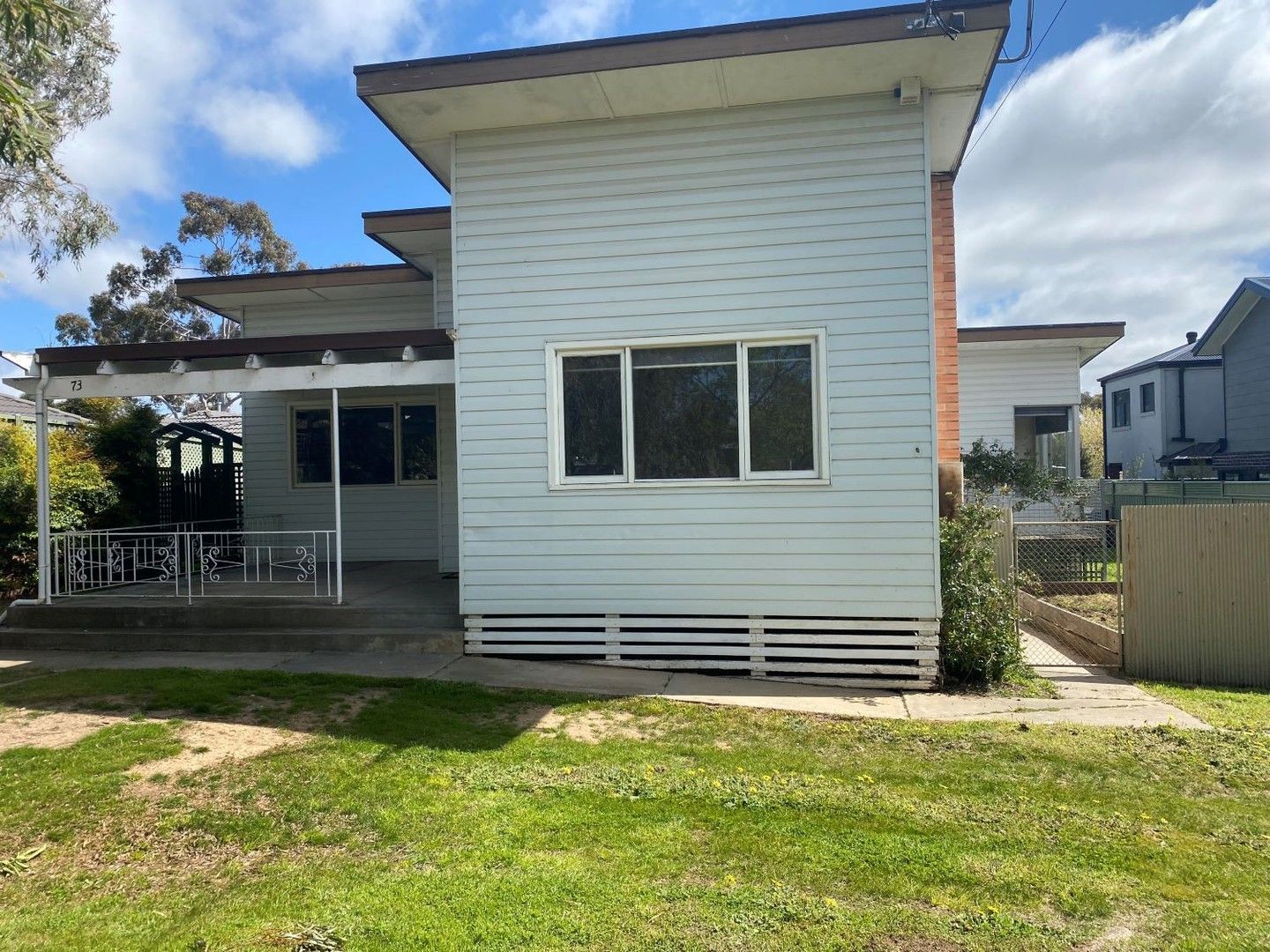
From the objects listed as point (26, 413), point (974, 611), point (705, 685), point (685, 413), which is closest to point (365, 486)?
point (685, 413)

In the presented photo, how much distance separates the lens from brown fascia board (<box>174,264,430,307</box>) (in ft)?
36.7

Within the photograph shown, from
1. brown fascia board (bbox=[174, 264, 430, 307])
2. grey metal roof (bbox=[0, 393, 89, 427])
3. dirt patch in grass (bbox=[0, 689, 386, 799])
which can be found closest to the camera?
dirt patch in grass (bbox=[0, 689, 386, 799])

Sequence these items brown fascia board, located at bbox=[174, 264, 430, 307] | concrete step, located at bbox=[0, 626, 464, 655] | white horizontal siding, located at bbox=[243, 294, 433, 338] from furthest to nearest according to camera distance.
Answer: white horizontal siding, located at bbox=[243, 294, 433, 338] → brown fascia board, located at bbox=[174, 264, 430, 307] → concrete step, located at bbox=[0, 626, 464, 655]

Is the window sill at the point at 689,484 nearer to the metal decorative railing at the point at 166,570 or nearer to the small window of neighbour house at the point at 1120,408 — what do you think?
the metal decorative railing at the point at 166,570

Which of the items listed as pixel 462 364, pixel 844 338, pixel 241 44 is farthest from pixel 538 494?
pixel 241 44

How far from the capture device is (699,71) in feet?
23.1

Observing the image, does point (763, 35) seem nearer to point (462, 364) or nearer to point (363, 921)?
point (462, 364)

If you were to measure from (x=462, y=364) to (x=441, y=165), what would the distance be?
2327 mm

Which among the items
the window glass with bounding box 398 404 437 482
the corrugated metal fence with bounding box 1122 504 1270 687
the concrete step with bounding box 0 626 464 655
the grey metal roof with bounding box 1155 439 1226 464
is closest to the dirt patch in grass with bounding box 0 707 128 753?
the concrete step with bounding box 0 626 464 655

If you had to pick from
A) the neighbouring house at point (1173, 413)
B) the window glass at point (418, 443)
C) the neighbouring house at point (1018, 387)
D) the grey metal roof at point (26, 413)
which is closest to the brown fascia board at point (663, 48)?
the window glass at point (418, 443)

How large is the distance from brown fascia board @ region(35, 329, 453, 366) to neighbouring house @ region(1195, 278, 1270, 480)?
62.3 feet

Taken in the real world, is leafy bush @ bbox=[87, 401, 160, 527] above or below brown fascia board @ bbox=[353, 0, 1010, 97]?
below

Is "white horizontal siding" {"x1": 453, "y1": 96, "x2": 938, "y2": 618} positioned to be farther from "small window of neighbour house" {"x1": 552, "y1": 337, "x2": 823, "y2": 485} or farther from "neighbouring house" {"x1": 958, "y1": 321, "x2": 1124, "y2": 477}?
"neighbouring house" {"x1": 958, "y1": 321, "x2": 1124, "y2": 477}

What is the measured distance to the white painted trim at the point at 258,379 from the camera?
27.2 feet
